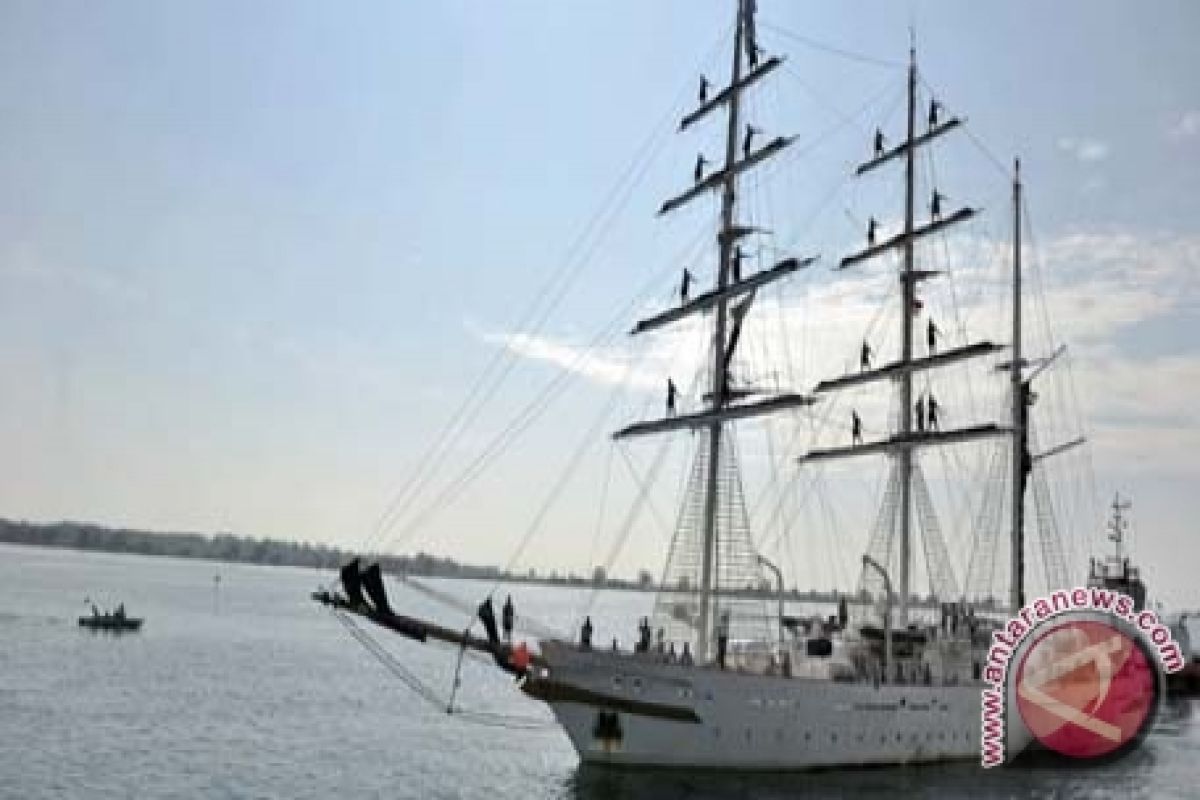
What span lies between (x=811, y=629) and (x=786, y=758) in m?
9.14

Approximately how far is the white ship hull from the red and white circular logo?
19.2ft

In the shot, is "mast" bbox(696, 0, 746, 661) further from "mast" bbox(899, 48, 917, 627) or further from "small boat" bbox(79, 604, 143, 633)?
"small boat" bbox(79, 604, 143, 633)

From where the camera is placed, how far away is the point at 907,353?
47125 mm

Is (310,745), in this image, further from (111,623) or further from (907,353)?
(111,623)

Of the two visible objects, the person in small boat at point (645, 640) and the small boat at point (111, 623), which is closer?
the person in small boat at point (645, 640)

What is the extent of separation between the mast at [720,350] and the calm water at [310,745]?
567 cm

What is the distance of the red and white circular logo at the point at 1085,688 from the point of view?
3734 cm

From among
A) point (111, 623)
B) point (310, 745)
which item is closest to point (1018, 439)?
point (310, 745)

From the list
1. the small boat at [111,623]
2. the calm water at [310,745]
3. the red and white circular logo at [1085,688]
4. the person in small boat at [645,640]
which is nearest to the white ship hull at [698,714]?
the calm water at [310,745]

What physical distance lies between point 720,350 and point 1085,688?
16513 millimetres

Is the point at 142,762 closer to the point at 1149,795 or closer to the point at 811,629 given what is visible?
the point at 811,629

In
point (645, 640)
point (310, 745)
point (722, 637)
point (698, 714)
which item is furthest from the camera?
point (310, 745)

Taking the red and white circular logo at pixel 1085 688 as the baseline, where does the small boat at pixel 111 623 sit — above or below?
below

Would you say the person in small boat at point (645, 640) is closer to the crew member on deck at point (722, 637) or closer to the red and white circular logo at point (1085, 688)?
the crew member on deck at point (722, 637)
